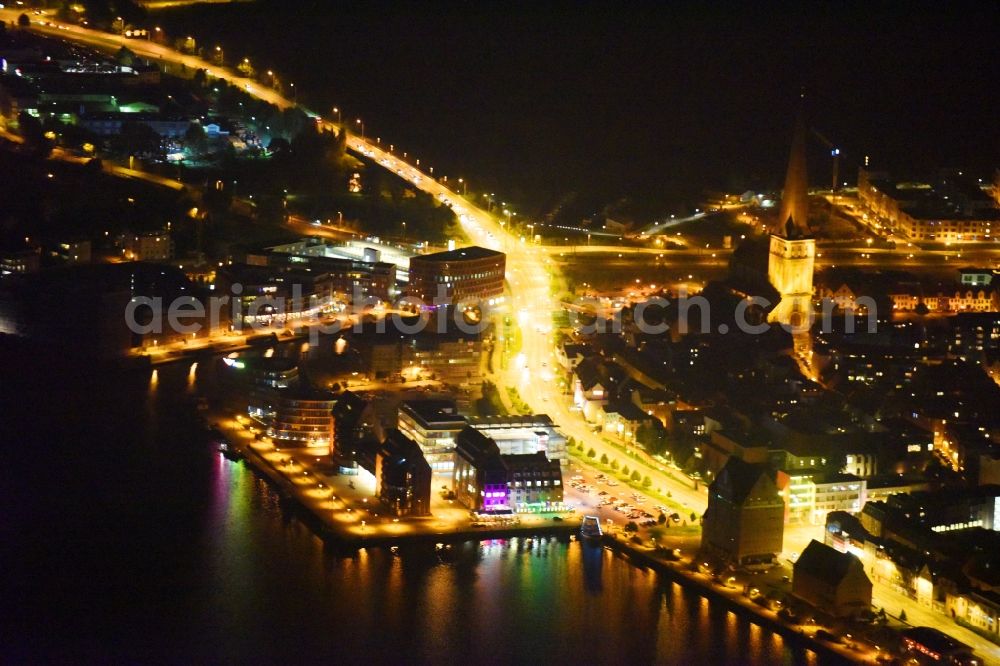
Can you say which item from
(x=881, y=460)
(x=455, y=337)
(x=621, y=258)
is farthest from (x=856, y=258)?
(x=881, y=460)

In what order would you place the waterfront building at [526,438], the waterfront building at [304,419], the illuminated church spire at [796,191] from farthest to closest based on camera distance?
the illuminated church spire at [796,191]
the waterfront building at [304,419]
the waterfront building at [526,438]

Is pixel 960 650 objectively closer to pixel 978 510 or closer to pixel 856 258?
pixel 978 510

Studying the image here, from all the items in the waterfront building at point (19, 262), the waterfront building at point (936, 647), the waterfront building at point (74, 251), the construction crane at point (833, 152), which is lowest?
the waterfront building at point (936, 647)

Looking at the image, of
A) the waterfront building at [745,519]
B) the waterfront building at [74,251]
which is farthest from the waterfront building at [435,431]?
the waterfront building at [74,251]

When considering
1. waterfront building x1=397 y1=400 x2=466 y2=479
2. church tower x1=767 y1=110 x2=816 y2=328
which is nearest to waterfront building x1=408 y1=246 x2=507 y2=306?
church tower x1=767 y1=110 x2=816 y2=328

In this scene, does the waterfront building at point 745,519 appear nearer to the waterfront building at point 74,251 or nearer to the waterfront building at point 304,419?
the waterfront building at point 304,419

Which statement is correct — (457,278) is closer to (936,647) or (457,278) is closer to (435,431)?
(435,431)
